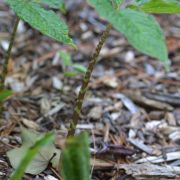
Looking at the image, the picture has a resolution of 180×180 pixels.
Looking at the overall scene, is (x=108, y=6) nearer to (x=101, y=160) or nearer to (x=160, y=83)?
(x=101, y=160)

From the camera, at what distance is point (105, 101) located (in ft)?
5.67

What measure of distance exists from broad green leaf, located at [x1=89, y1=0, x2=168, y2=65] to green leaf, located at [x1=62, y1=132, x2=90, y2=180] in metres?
0.21

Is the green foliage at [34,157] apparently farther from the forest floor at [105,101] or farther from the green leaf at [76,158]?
the green leaf at [76,158]

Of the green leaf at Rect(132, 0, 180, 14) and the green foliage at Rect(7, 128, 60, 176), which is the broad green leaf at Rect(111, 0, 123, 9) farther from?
the green foliage at Rect(7, 128, 60, 176)

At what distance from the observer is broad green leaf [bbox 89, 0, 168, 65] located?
762 mm

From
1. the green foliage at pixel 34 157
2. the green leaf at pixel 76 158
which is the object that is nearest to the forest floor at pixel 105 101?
the green foliage at pixel 34 157

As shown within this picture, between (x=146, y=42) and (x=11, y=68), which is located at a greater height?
(x=11, y=68)

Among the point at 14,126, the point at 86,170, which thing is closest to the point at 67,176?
the point at 86,170

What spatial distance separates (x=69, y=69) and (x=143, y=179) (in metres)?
0.91

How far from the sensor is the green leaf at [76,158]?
2.53 ft

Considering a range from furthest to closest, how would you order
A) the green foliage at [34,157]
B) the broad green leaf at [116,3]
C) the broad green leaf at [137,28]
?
1. the green foliage at [34,157]
2. the broad green leaf at [116,3]
3. the broad green leaf at [137,28]

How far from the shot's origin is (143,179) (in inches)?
46.5

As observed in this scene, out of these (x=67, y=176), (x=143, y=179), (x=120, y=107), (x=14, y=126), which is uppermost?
(x=120, y=107)

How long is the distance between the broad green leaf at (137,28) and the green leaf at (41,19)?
168mm
